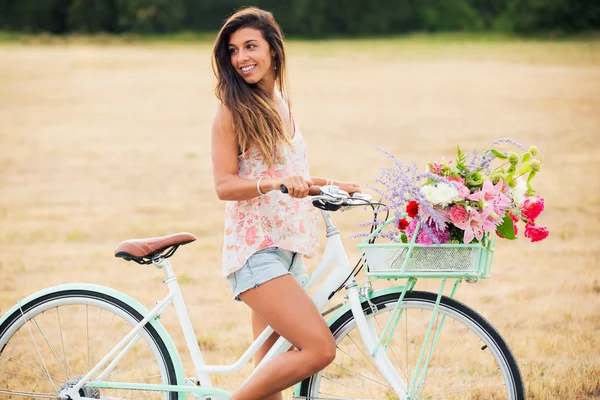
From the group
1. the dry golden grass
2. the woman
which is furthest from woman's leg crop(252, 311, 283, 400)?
the dry golden grass

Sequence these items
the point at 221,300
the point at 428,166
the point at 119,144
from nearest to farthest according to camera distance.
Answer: the point at 428,166
the point at 221,300
the point at 119,144

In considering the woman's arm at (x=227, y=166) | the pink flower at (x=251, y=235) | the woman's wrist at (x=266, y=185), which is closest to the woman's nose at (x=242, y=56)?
the woman's arm at (x=227, y=166)

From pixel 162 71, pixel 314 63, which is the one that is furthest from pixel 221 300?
pixel 314 63

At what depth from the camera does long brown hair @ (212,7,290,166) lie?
10.7 feet

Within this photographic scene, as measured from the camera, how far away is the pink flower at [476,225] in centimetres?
303

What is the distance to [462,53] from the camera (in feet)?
140

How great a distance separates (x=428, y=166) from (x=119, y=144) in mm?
14754

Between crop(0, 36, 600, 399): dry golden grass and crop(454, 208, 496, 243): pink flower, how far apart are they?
1.87 m

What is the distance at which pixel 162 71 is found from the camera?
1394 inches

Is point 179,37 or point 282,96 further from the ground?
point 282,96

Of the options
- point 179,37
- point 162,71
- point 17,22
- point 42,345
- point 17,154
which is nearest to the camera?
point 42,345

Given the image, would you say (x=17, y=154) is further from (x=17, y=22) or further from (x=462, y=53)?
(x=17, y=22)

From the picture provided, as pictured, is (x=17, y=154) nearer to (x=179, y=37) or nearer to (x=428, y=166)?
(x=428, y=166)

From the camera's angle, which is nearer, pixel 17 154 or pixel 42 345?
pixel 42 345
